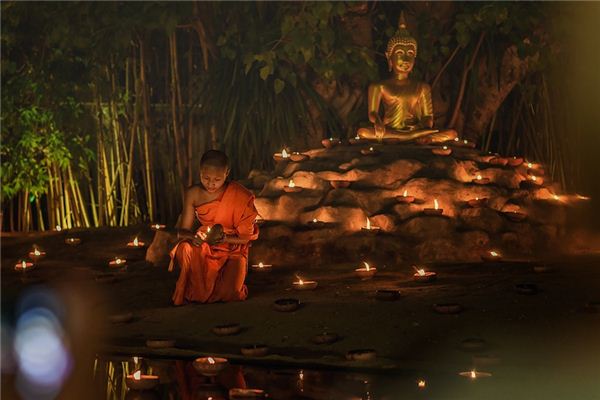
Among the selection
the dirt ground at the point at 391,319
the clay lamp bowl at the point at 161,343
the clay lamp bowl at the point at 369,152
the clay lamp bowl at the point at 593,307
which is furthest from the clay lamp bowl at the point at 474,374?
the clay lamp bowl at the point at 369,152

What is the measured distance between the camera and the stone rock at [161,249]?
1002 cm

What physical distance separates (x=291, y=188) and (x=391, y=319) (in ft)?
11.6

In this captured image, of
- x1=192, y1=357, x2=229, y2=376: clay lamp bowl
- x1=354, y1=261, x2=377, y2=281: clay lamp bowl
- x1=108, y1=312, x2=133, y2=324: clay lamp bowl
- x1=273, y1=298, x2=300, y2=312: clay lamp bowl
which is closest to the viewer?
x1=192, y1=357, x2=229, y2=376: clay lamp bowl

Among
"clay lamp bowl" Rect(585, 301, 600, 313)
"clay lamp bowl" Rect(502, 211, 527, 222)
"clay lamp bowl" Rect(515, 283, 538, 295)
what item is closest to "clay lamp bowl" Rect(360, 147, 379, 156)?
"clay lamp bowl" Rect(502, 211, 527, 222)

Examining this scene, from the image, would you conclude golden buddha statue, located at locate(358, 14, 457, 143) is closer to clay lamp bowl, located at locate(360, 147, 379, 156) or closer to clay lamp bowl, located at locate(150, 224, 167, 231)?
clay lamp bowl, located at locate(360, 147, 379, 156)

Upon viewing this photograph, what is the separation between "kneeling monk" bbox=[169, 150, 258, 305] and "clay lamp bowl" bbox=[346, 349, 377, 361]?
1.82 meters

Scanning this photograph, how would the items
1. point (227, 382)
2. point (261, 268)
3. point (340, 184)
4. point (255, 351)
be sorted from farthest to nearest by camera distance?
point (340, 184)
point (261, 268)
point (255, 351)
point (227, 382)

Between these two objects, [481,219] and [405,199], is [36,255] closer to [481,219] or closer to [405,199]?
[405,199]

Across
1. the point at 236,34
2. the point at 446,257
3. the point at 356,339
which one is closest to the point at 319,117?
the point at 236,34

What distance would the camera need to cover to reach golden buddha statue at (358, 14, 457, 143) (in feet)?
37.2

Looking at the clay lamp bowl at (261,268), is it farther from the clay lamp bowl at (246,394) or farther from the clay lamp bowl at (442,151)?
the clay lamp bowl at (246,394)

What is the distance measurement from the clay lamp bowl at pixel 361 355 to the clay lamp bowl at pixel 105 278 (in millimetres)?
3454

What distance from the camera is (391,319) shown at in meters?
7.11

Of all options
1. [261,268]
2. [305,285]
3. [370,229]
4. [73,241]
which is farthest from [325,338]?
[73,241]
